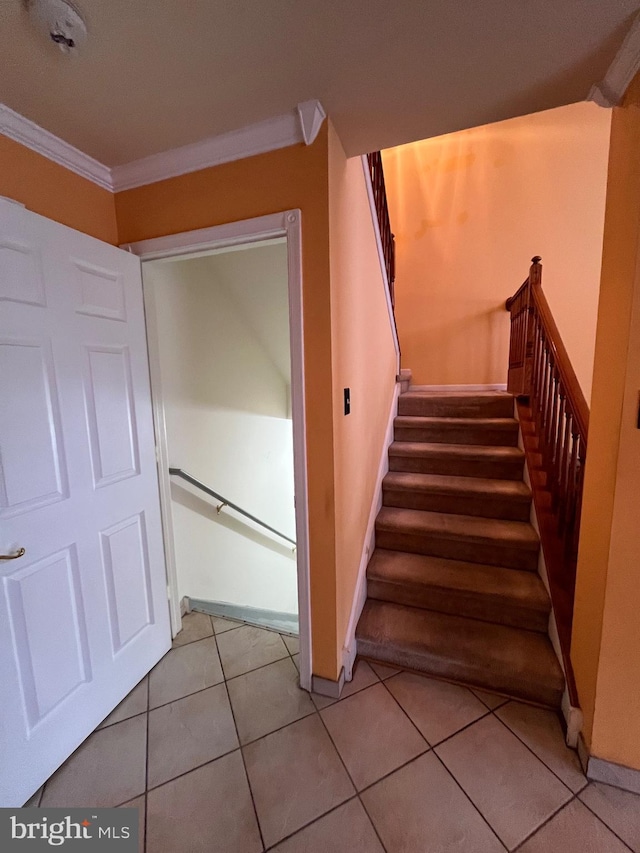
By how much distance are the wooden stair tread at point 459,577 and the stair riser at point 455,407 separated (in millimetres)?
1160

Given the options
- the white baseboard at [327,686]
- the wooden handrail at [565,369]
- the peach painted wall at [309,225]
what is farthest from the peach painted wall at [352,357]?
the wooden handrail at [565,369]

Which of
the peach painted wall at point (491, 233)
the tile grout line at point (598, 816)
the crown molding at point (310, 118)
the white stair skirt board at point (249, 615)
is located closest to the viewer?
the tile grout line at point (598, 816)

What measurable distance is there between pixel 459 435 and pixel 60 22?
2.57 metres

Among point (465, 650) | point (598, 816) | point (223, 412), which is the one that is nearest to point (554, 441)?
point (465, 650)

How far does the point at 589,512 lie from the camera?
1237 mm

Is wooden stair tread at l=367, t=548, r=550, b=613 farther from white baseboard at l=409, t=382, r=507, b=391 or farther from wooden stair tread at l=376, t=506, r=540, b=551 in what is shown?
white baseboard at l=409, t=382, r=507, b=391

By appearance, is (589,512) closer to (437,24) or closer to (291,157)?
(437,24)

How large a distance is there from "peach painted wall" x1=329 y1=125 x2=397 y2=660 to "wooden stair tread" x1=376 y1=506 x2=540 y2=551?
7.7 inches

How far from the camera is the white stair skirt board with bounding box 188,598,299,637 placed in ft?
6.47

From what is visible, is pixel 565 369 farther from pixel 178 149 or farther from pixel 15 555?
pixel 15 555

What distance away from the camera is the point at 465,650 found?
61.9 inches

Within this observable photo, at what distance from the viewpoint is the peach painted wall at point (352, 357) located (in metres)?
1.36

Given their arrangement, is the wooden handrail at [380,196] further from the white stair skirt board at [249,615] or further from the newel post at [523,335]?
the white stair skirt board at [249,615]

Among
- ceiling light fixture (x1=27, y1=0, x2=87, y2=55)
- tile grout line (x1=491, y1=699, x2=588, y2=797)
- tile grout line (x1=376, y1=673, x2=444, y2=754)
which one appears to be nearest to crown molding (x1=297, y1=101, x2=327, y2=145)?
ceiling light fixture (x1=27, y1=0, x2=87, y2=55)
